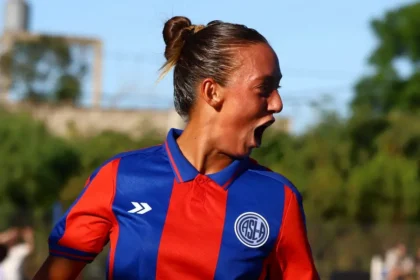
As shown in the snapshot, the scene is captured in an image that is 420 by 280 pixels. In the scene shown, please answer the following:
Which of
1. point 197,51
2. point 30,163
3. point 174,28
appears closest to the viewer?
point 197,51

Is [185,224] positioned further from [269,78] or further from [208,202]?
[269,78]

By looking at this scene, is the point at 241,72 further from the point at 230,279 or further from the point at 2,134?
the point at 2,134

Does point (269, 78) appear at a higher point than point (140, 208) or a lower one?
higher

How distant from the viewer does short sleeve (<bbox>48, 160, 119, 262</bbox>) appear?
339cm

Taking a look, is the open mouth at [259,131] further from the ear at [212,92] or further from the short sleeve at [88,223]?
the short sleeve at [88,223]

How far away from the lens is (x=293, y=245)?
3.40 meters

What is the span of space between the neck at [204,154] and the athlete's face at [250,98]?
0.08 metres

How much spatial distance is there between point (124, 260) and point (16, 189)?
95.8 feet

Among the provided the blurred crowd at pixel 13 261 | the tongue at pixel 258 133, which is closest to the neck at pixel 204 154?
the tongue at pixel 258 133

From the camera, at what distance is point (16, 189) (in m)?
32.0

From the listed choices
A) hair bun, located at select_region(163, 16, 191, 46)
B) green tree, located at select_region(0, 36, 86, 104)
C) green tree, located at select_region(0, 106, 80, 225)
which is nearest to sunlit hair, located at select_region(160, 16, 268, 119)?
hair bun, located at select_region(163, 16, 191, 46)

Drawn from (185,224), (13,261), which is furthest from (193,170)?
(13,261)

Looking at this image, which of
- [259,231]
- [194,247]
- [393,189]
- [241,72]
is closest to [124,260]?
[194,247]

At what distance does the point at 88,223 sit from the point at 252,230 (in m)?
0.53
